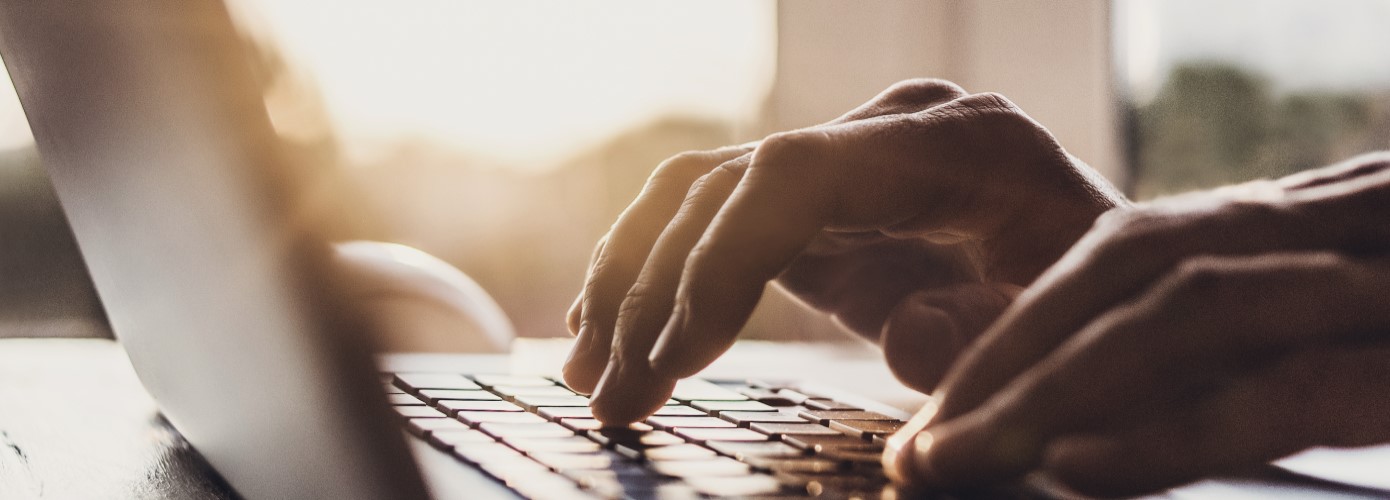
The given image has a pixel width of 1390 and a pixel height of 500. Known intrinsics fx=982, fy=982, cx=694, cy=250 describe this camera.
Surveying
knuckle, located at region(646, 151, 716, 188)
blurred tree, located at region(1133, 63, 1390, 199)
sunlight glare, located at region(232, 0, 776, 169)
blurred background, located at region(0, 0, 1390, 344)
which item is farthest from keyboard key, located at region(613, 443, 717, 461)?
sunlight glare, located at region(232, 0, 776, 169)

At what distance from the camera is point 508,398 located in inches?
19.6

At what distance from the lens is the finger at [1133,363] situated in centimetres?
28

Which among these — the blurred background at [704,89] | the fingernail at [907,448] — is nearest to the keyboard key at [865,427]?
the fingernail at [907,448]

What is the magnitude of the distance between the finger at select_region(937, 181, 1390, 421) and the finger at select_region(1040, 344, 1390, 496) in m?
0.03

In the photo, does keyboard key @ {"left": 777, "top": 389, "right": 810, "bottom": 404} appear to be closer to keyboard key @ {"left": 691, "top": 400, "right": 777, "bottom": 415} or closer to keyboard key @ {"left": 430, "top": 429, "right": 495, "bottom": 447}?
keyboard key @ {"left": 691, "top": 400, "right": 777, "bottom": 415}

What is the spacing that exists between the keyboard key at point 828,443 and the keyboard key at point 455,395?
0.17 meters

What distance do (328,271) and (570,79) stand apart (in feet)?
7.55

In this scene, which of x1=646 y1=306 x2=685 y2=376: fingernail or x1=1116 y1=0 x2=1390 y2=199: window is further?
x1=1116 y1=0 x2=1390 y2=199: window

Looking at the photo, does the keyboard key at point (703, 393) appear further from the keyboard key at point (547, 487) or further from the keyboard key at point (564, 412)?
the keyboard key at point (547, 487)

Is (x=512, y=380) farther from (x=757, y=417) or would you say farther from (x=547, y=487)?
(x=547, y=487)

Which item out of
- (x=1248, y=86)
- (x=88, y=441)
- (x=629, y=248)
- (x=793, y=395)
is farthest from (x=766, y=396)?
(x=1248, y=86)

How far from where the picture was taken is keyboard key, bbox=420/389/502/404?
1.58 ft

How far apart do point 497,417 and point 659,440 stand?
8 centimetres

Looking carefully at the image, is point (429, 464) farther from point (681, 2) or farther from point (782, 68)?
point (681, 2)
